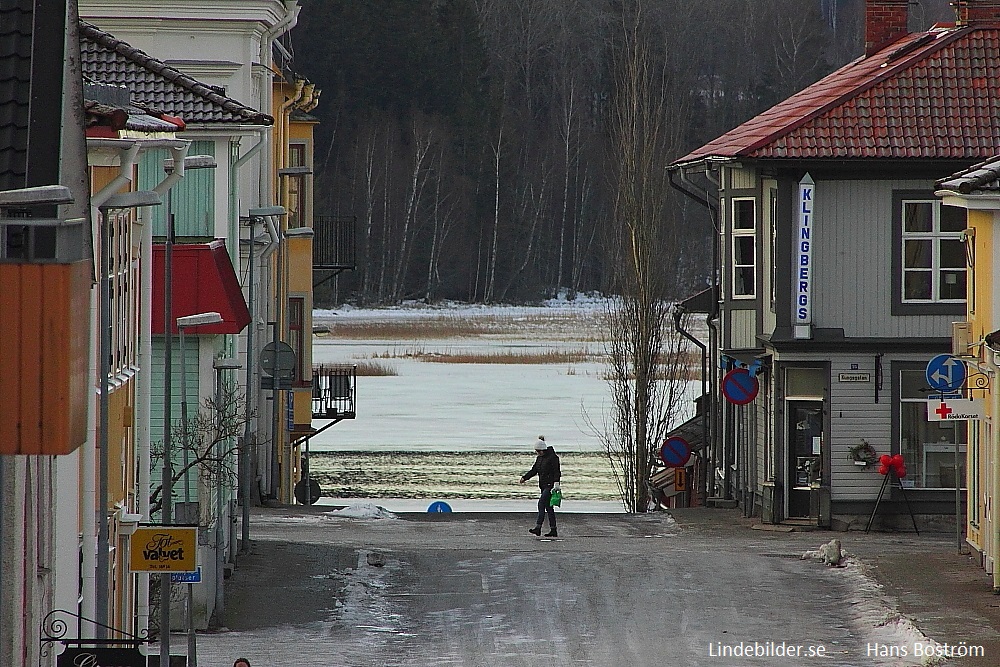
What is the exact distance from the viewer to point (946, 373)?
2141 centimetres

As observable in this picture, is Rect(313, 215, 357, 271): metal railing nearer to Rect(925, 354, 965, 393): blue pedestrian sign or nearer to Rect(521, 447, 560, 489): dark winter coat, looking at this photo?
Rect(521, 447, 560, 489): dark winter coat

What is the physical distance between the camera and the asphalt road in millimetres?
16703

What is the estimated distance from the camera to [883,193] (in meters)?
27.9

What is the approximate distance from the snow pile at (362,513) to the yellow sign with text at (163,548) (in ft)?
54.7

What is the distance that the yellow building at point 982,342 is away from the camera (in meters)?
19.7

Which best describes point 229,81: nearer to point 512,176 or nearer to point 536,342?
point 536,342

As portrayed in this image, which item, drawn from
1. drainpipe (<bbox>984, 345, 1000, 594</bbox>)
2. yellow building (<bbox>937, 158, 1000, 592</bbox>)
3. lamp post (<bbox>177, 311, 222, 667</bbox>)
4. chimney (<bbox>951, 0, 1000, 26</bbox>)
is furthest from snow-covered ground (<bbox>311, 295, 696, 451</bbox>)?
lamp post (<bbox>177, 311, 222, 667</bbox>)

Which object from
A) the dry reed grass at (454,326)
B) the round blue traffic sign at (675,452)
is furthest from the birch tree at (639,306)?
the dry reed grass at (454,326)

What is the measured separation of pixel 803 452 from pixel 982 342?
801 centimetres

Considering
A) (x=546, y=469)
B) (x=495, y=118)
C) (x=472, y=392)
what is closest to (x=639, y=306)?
(x=546, y=469)

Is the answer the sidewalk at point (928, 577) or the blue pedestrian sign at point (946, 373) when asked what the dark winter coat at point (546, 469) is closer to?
the sidewalk at point (928, 577)

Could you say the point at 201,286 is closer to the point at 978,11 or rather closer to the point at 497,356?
the point at 978,11

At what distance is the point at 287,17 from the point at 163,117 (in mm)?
15143

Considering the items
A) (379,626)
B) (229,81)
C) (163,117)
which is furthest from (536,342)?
(163,117)
